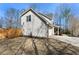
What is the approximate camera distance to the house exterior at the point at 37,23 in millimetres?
4816

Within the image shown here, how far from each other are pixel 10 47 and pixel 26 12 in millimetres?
491

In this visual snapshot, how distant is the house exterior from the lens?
15.8 feet

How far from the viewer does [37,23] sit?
482cm

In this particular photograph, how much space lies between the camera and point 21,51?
4.81 meters

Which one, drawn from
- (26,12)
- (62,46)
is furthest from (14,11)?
(62,46)

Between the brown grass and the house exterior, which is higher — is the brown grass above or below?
below

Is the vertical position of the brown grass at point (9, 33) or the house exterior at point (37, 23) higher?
the house exterior at point (37, 23)

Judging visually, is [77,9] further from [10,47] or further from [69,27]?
[10,47]

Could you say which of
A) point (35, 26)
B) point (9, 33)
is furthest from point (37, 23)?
point (9, 33)

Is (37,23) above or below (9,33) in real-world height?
above

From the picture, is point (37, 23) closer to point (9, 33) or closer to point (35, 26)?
point (35, 26)
